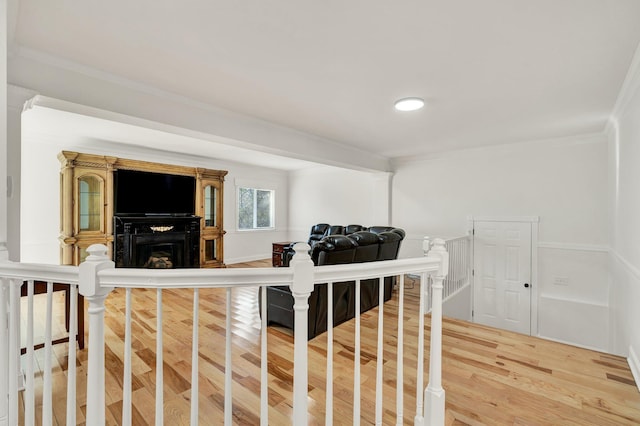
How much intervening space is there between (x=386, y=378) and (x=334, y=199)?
200 inches

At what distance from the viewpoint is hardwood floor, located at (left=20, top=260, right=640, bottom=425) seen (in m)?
1.83

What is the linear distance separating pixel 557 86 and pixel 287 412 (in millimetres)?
3269

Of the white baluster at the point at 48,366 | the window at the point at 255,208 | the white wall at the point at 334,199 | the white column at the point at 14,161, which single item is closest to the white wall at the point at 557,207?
the white wall at the point at 334,199

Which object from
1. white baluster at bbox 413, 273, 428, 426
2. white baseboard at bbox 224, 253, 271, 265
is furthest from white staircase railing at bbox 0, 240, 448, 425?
white baseboard at bbox 224, 253, 271, 265

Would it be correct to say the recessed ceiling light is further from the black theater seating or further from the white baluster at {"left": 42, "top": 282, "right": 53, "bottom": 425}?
the white baluster at {"left": 42, "top": 282, "right": 53, "bottom": 425}

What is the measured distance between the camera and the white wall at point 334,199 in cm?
602

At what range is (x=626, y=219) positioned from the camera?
263 cm

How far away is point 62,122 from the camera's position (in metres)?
3.85

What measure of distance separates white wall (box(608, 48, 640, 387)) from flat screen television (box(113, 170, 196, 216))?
6086 millimetres

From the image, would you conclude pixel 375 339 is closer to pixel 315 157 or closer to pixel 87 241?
pixel 315 157

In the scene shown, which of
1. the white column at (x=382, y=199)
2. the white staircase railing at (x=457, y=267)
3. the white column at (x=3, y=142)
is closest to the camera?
the white column at (x=3, y=142)

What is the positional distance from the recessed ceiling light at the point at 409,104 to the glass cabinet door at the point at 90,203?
15.5 feet

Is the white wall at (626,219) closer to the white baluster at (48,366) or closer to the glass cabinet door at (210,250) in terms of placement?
the white baluster at (48,366)

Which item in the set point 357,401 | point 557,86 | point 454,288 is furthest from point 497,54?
point 454,288
